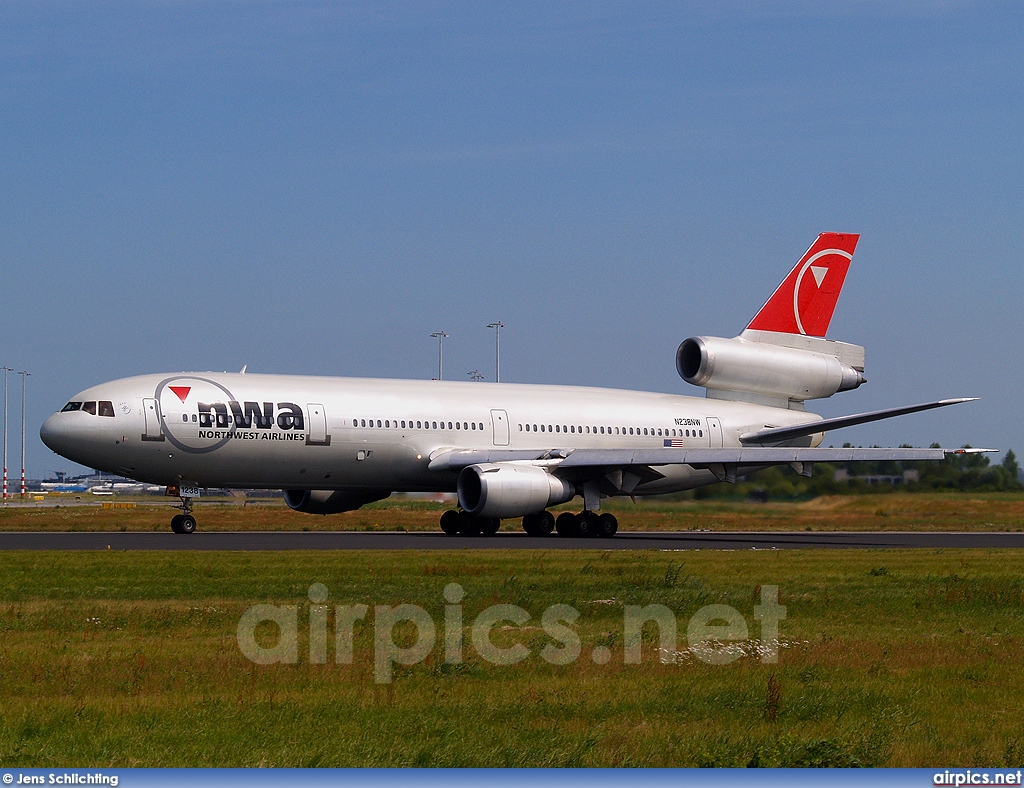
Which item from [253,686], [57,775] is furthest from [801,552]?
[57,775]

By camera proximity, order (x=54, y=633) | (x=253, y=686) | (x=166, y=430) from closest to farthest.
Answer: (x=253, y=686) < (x=54, y=633) < (x=166, y=430)

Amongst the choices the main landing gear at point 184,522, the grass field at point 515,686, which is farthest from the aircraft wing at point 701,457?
the grass field at point 515,686

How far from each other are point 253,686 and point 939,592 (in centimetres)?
1102

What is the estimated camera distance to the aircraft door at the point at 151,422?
33.0 metres

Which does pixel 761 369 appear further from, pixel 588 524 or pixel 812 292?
pixel 588 524

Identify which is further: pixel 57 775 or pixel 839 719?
pixel 839 719

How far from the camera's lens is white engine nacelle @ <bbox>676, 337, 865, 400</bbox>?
42.4 metres

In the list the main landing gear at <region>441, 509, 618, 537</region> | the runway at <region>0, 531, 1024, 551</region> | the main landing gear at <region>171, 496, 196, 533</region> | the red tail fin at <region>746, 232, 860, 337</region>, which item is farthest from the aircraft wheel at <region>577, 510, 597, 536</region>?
the red tail fin at <region>746, 232, 860, 337</region>

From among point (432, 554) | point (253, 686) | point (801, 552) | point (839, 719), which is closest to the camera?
point (839, 719)

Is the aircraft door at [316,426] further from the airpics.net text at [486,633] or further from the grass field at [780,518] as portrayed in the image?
the airpics.net text at [486,633]

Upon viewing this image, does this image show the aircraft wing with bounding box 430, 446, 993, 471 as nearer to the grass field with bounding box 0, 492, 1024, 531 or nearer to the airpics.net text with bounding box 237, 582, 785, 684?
the grass field with bounding box 0, 492, 1024, 531

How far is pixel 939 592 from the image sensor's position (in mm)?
18469

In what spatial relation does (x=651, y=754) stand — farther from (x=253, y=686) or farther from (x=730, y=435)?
(x=730, y=435)

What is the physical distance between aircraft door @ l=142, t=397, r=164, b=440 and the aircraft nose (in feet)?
6.36
